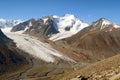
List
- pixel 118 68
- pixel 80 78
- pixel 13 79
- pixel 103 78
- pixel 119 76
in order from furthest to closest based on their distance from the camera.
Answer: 1. pixel 13 79
2. pixel 80 78
3. pixel 118 68
4. pixel 103 78
5. pixel 119 76

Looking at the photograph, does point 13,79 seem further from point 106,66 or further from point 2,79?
point 106,66

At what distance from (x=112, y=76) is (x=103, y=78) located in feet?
3.43

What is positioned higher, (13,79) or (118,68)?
(13,79)

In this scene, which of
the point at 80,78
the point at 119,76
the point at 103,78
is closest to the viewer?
the point at 119,76

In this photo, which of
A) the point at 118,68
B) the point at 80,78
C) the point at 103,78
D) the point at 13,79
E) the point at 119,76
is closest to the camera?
the point at 119,76

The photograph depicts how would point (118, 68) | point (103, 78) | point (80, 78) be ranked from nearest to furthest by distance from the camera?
1. point (103, 78)
2. point (118, 68)
3. point (80, 78)

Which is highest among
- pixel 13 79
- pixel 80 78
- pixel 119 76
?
pixel 13 79

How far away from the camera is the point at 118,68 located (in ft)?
112

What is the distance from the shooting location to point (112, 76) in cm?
3119

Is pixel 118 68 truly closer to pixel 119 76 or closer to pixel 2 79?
pixel 119 76

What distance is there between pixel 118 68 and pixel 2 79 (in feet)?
553

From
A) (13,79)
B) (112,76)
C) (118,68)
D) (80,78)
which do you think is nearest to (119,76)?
(112,76)

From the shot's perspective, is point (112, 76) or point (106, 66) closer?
point (112, 76)

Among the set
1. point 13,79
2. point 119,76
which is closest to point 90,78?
point 119,76
